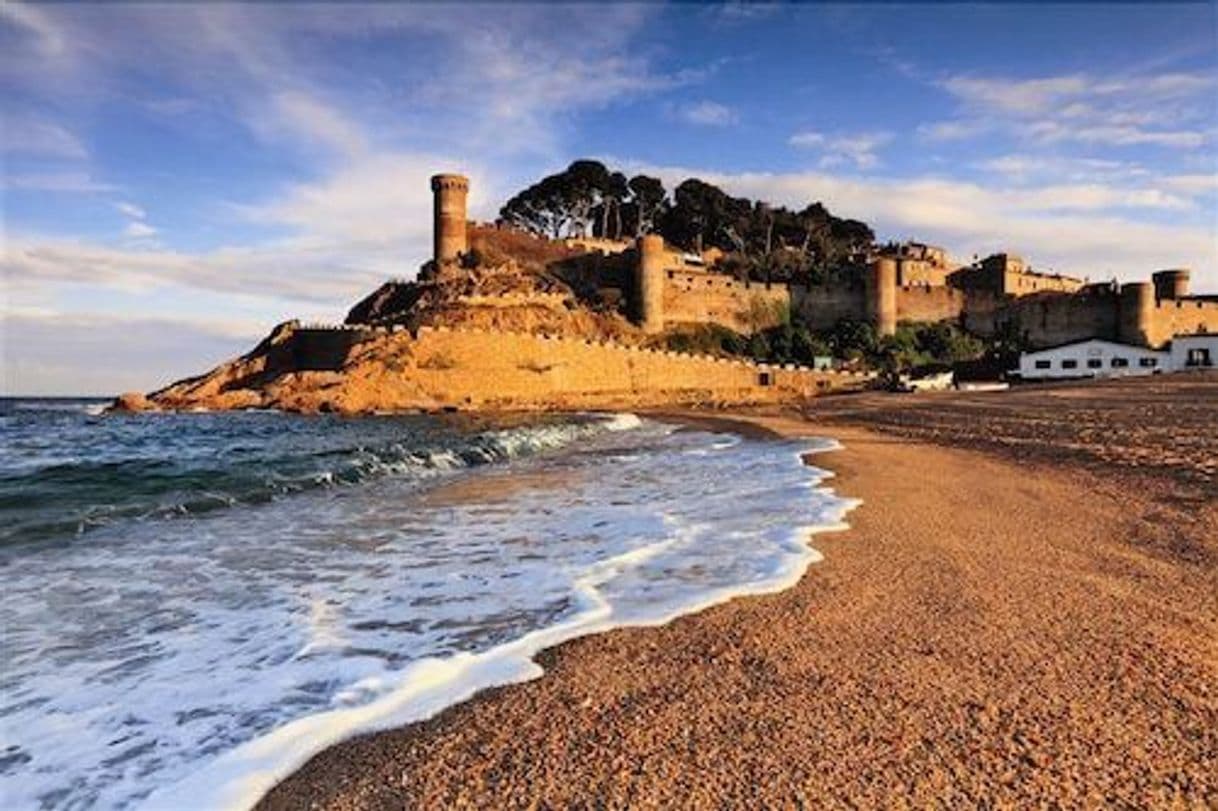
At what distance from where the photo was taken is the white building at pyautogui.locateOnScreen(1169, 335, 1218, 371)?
50312 millimetres

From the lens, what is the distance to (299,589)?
688 centimetres

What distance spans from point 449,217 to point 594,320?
1255cm

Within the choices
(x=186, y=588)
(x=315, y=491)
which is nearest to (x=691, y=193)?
(x=315, y=491)

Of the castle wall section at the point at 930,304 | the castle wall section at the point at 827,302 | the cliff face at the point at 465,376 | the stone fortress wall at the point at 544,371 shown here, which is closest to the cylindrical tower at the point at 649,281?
the stone fortress wall at the point at 544,371

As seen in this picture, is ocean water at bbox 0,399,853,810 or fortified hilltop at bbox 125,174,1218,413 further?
fortified hilltop at bbox 125,174,1218,413

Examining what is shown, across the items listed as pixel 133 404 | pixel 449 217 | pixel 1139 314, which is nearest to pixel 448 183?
pixel 449 217

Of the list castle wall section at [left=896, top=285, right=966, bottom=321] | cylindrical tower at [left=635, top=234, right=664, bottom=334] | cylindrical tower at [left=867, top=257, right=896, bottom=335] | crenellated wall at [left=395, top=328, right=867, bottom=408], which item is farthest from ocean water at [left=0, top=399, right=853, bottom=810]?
castle wall section at [left=896, top=285, right=966, bottom=321]

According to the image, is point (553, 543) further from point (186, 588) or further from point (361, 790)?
point (361, 790)

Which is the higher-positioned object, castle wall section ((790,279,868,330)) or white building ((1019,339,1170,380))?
castle wall section ((790,279,868,330))

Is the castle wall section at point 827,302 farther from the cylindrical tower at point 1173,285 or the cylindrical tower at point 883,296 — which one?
the cylindrical tower at point 1173,285

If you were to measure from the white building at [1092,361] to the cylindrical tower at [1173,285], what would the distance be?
14.0 metres

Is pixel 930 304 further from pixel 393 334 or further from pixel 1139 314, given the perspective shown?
pixel 393 334

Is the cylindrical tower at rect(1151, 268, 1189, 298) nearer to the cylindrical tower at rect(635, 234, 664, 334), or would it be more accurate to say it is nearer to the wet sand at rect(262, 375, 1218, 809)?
the cylindrical tower at rect(635, 234, 664, 334)

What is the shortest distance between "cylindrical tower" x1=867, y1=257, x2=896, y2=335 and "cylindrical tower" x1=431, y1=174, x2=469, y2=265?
92.3 ft
